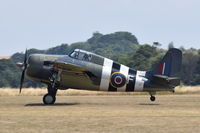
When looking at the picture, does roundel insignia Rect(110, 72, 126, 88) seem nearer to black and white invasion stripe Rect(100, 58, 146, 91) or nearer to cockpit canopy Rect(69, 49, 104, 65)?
black and white invasion stripe Rect(100, 58, 146, 91)

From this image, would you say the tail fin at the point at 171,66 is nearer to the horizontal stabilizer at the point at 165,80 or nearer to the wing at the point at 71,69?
the horizontal stabilizer at the point at 165,80

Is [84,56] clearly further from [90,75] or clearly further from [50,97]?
[50,97]

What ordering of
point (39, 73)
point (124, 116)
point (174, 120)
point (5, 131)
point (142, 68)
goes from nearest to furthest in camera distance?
point (5, 131), point (174, 120), point (124, 116), point (39, 73), point (142, 68)

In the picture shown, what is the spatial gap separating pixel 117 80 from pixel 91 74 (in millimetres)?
1337

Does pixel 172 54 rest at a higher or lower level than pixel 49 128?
higher

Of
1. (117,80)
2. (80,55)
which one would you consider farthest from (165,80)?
(80,55)

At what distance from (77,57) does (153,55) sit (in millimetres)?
71772

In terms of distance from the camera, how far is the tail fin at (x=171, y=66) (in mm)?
21562

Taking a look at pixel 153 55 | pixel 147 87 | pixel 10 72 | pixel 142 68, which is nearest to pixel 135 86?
pixel 147 87

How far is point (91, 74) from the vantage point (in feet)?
69.6

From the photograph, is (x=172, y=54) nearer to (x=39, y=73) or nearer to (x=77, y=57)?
(x=77, y=57)

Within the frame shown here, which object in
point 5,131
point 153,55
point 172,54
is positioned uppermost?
point 153,55

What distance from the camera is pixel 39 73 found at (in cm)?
2097

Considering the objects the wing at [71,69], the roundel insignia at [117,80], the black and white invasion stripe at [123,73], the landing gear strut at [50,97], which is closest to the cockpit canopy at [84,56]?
the black and white invasion stripe at [123,73]
